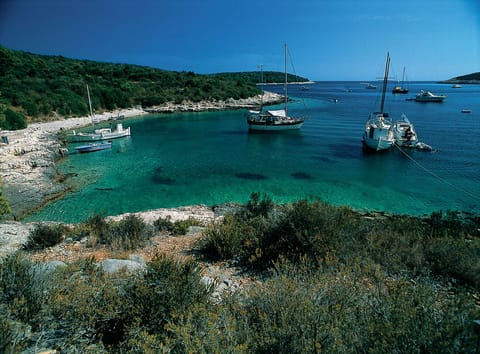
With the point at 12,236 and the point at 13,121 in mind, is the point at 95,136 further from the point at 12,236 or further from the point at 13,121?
the point at 12,236

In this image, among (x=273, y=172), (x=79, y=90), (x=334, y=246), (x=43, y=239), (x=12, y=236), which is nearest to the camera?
(x=334, y=246)

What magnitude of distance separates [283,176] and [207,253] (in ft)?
41.1

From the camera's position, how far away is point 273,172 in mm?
19328

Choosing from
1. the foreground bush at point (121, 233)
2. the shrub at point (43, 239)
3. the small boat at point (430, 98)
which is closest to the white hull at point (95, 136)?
the foreground bush at point (121, 233)

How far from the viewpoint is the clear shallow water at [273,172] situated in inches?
554

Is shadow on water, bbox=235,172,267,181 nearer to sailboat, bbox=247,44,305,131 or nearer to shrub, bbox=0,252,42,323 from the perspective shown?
shrub, bbox=0,252,42,323

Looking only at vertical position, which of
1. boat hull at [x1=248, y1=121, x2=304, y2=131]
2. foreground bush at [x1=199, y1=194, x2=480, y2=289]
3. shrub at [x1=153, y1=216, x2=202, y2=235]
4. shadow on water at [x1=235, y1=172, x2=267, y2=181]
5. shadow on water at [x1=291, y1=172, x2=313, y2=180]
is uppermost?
boat hull at [x1=248, y1=121, x2=304, y2=131]

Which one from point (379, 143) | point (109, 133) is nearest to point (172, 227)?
point (379, 143)

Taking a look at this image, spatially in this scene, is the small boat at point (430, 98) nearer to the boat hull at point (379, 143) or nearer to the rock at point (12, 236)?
the boat hull at point (379, 143)

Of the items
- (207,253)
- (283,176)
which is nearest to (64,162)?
(283,176)

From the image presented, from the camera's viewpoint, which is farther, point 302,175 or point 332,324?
point 302,175

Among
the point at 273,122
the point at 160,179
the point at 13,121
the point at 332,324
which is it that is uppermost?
the point at 13,121

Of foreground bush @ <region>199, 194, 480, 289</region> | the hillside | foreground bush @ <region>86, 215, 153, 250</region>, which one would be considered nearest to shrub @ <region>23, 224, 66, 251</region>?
foreground bush @ <region>86, 215, 153, 250</region>

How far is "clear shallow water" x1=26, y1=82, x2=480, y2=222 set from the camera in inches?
554
